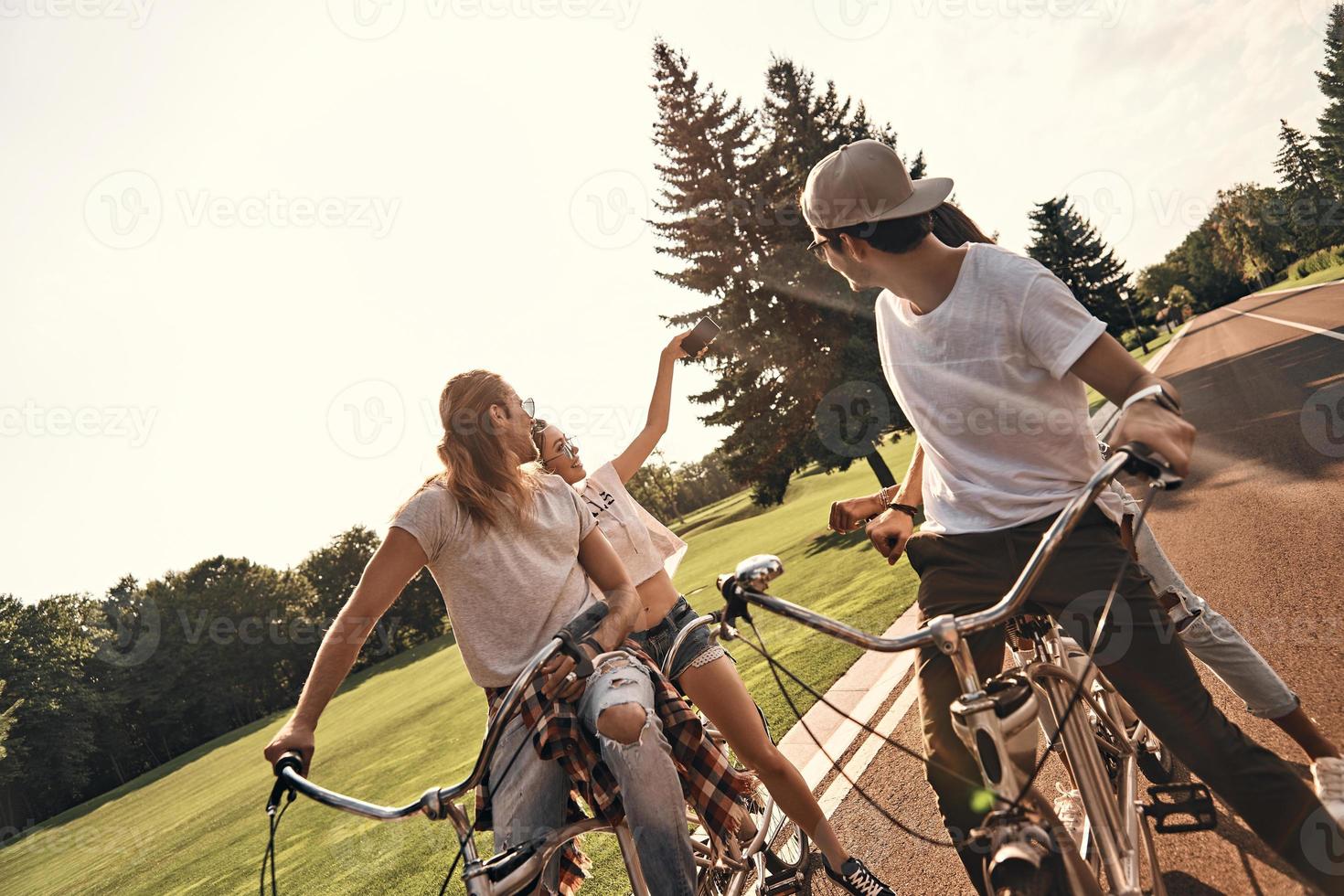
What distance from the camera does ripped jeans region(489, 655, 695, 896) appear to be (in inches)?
93.2

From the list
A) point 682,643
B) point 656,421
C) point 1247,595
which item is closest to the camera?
point 682,643

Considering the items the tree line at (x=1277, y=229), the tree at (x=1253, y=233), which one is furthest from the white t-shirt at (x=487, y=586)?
the tree at (x=1253, y=233)

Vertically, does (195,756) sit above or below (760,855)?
below

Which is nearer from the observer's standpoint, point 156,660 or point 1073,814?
point 1073,814

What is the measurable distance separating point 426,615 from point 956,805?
225 ft

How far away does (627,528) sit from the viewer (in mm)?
3941

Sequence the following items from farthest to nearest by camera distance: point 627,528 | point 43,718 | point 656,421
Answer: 1. point 43,718
2. point 656,421
3. point 627,528

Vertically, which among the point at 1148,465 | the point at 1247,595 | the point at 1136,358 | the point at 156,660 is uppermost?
the point at 156,660

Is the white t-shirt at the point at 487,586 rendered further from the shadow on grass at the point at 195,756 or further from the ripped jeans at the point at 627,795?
the shadow on grass at the point at 195,756

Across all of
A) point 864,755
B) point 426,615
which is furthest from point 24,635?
point 864,755

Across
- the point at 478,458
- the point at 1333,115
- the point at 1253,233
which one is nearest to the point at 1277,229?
the point at 1253,233

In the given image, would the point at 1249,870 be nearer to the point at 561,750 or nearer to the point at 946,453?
the point at 946,453

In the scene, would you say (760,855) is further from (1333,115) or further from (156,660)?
(1333,115)

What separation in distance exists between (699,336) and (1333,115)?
287 ft
